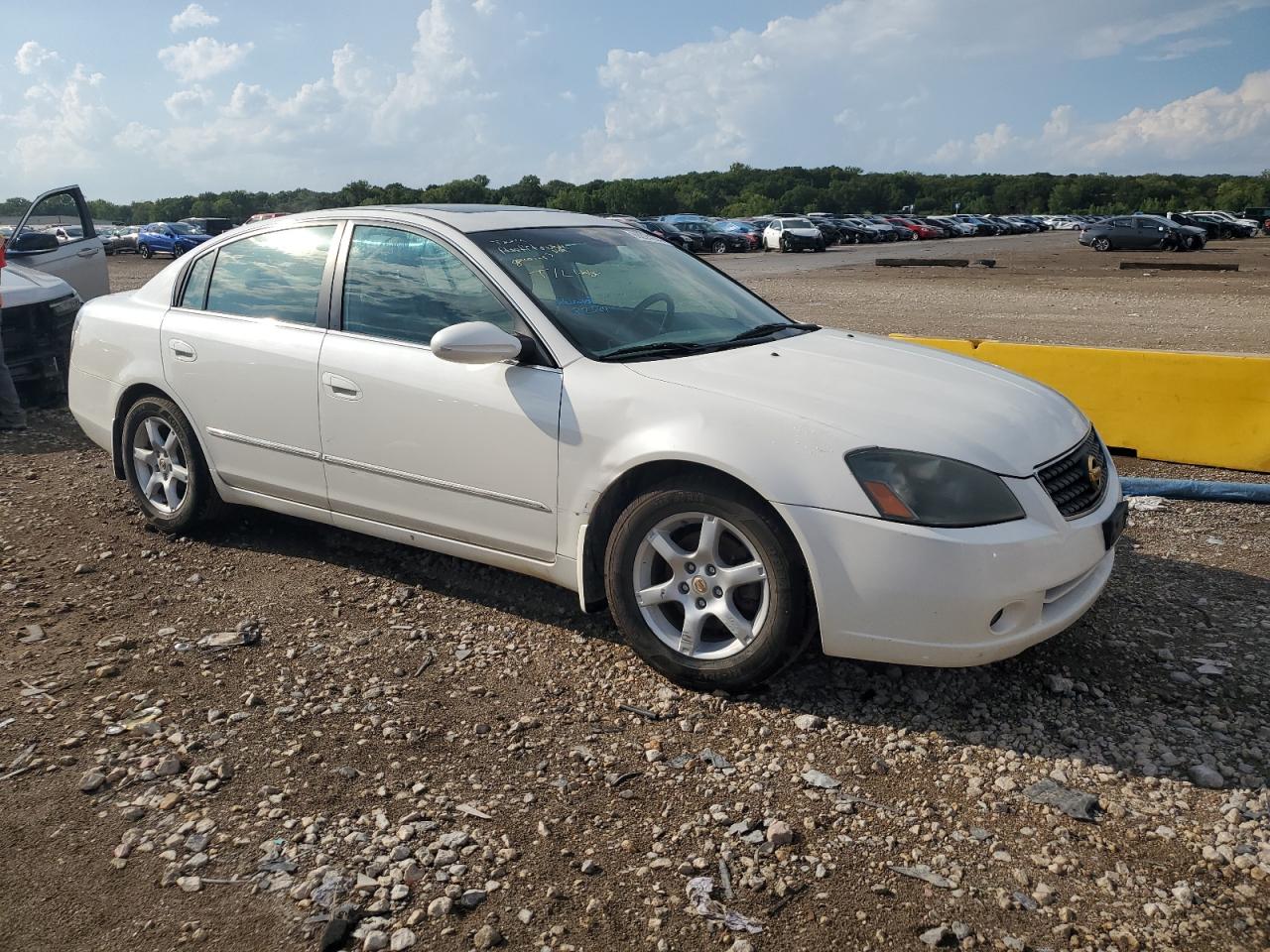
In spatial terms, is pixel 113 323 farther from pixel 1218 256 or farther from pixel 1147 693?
pixel 1218 256

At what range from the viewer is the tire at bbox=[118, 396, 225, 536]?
17.0 ft

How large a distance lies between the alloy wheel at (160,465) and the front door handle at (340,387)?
118cm

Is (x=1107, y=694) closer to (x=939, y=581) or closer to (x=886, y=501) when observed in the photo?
(x=939, y=581)

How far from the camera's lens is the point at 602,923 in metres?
2.61

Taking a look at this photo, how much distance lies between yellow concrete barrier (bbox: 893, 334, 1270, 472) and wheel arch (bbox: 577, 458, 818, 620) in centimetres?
397

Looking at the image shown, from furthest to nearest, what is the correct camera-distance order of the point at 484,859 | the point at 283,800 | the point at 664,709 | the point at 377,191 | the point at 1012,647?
the point at 377,191
the point at 664,709
the point at 1012,647
the point at 283,800
the point at 484,859

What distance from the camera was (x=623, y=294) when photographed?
4.47m

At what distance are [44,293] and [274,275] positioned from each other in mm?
5046

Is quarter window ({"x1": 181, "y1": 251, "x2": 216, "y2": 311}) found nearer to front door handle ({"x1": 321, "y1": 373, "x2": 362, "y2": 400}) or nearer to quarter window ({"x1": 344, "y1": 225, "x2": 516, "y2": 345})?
quarter window ({"x1": 344, "y1": 225, "x2": 516, "y2": 345})

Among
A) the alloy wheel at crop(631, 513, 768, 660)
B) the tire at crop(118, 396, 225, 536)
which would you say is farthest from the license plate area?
the tire at crop(118, 396, 225, 536)

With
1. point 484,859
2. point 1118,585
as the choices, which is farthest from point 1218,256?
point 484,859

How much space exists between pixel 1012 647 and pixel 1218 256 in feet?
128

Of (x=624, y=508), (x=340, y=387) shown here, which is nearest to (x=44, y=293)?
(x=340, y=387)

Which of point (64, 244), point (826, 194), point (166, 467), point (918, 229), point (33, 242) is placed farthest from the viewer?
point (826, 194)
